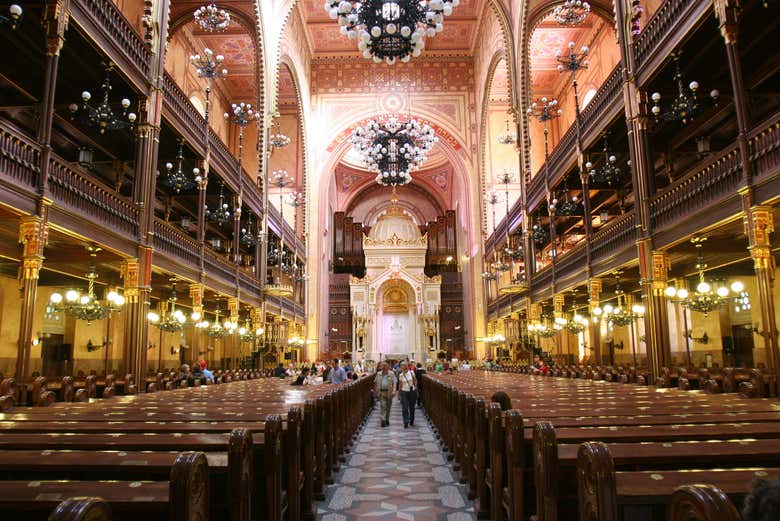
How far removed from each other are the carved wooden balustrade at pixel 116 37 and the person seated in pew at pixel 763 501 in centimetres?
1138

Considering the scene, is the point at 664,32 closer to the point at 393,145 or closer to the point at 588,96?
the point at 393,145

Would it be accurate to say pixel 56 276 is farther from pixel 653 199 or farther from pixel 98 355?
pixel 653 199

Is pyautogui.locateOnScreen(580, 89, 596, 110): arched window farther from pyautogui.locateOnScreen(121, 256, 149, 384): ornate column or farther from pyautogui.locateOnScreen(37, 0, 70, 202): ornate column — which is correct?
pyautogui.locateOnScreen(37, 0, 70, 202): ornate column

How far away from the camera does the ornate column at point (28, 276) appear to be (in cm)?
819

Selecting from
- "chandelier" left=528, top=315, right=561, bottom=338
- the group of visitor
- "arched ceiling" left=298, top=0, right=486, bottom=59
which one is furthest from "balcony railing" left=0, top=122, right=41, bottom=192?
"arched ceiling" left=298, top=0, right=486, bottom=59

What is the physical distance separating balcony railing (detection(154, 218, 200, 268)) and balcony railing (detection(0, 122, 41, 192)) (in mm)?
4334

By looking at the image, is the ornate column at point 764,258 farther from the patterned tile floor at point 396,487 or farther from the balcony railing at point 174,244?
the balcony railing at point 174,244

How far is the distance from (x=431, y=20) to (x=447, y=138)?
18716 millimetres

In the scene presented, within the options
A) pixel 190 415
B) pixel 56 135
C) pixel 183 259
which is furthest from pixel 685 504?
pixel 56 135

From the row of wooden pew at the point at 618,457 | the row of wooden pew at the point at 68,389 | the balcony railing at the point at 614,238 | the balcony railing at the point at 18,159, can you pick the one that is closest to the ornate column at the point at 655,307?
the balcony railing at the point at 614,238

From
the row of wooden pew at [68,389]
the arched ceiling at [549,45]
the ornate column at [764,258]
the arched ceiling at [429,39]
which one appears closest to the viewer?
the row of wooden pew at [68,389]

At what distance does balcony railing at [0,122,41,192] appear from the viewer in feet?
25.2

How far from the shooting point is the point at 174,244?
46.1ft

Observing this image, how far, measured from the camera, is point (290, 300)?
28500 millimetres
